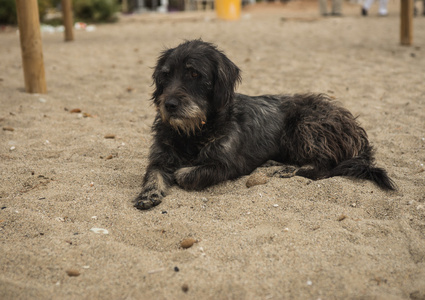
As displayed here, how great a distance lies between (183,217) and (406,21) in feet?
30.6

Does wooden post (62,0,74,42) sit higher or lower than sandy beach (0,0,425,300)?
higher

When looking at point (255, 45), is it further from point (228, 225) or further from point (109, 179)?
point (228, 225)

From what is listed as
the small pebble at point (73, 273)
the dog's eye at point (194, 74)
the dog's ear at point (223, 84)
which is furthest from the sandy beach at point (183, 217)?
the dog's eye at point (194, 74)

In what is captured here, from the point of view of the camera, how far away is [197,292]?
284cm

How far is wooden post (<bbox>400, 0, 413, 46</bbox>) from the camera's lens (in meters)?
10.5

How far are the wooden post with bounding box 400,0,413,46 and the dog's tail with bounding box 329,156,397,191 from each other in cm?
721

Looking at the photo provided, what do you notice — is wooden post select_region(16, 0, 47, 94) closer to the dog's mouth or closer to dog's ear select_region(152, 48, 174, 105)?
dog's ear select_region(152, 48, 174, 105)

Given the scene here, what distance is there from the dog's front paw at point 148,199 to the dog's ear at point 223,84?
1144 millimetres

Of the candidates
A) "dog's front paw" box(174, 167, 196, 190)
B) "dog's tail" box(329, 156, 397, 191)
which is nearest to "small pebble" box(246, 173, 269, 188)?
"dog's front paw" box(174, 167, 196, 190)

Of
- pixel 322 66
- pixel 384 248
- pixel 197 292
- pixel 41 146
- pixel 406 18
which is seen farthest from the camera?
pixel 406 18

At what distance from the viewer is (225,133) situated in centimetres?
470

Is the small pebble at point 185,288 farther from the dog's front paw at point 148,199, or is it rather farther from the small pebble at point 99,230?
the dog's front paw at point 148,199

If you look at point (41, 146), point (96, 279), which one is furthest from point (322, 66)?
point (96, 279)

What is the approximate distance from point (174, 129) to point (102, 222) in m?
1.38
